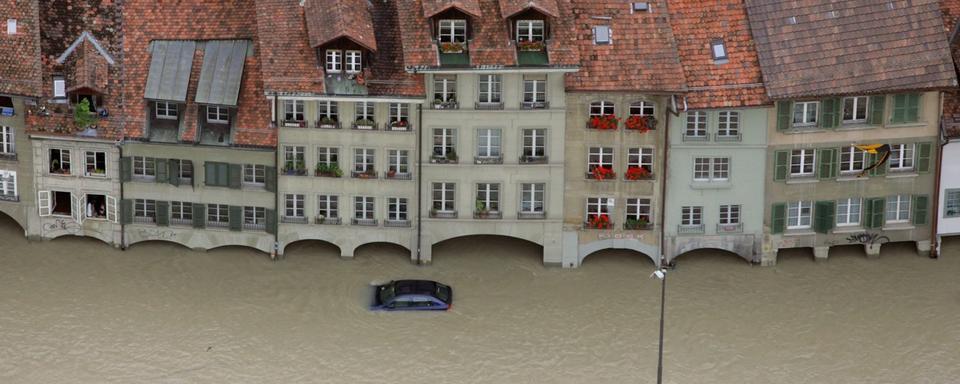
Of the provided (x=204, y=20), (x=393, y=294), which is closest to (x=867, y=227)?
(x=393, y=294)

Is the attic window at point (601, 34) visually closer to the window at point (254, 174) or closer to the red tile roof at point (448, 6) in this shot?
the red tile roof at point (448, 6)

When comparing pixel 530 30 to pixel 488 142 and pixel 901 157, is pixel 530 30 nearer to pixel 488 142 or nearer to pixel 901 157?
pixel 488 142

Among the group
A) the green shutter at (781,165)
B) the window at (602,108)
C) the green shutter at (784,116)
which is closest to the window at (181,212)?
the window at (602,108)

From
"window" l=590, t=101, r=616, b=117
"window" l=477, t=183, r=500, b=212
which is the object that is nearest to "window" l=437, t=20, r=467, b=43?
"window" l=590, t=101, r=616, b=117

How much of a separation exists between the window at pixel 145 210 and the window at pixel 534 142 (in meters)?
20.3

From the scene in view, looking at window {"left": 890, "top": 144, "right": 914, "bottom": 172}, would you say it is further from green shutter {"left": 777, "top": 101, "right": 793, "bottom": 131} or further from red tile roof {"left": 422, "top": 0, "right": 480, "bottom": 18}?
red tile roof {"left": 422, "top": 0, "right": 480, "bottom": 18}

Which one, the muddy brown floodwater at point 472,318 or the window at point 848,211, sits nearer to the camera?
the muddy brown floodwater at point 472,318

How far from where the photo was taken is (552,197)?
96.9 m

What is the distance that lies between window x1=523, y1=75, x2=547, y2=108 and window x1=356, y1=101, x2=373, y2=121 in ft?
26.0

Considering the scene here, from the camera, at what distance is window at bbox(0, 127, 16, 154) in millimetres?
99938

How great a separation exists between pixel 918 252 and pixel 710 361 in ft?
59.2

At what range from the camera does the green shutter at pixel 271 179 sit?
9725 centimetres

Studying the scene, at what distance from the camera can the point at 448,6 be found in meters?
92.6

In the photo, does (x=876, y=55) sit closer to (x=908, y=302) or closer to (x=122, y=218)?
(x=908, y=302)
